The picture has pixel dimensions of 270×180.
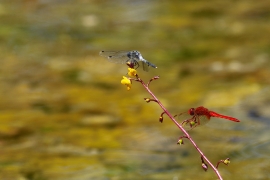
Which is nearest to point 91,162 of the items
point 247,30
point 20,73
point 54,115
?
point 54,115

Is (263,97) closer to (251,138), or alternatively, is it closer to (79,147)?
(251,138)

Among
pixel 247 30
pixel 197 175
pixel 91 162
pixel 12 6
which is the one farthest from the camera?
pixel 12 6

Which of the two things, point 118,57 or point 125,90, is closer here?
point 118,57

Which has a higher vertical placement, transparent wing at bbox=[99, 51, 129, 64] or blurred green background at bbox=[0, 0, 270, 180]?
blurred green background at bbox=[0, 0, 270, 180]

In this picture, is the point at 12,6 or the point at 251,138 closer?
the point at 251,138

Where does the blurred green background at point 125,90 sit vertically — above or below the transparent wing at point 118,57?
above

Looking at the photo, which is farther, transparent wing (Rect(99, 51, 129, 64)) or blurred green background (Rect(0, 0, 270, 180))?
blurred green background (Rect(0, 0, 270, 180))

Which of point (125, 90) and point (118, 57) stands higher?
point (125, 90)

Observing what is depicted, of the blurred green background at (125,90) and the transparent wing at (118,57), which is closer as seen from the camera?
the transparent wing at (118,57)
